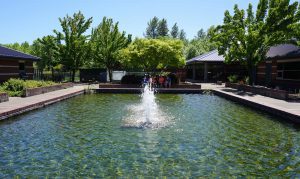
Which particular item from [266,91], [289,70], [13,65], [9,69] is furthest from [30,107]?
[289,70]

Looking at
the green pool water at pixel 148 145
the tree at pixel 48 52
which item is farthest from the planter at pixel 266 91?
the tree at pixel 48 52

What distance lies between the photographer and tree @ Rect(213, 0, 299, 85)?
27.9 meters

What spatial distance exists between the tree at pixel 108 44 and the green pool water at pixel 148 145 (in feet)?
99.1

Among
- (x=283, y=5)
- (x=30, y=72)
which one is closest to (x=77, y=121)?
(x=283, y=5)

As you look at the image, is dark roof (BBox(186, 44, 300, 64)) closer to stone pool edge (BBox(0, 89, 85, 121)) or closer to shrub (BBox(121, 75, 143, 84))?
shrub (BBox(121, 75, 143, 84))

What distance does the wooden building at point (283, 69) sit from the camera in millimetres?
27547

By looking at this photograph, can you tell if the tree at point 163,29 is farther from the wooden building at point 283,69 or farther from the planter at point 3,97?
the planter at point 3,97

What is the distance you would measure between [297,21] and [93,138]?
937 inches

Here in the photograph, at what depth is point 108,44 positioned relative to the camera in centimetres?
4772

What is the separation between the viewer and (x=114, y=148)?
35.3ft

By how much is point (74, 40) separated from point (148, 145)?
35662 mm

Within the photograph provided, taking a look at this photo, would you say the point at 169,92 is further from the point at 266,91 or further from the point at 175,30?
the point at 175,30

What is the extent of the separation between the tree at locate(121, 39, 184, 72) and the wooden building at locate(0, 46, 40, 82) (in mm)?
11412

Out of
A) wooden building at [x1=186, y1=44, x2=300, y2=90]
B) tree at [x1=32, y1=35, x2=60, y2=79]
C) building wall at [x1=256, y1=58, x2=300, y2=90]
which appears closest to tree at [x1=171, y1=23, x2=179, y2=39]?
tree at [x1=32, y1=35, x2=60, y2=79]
